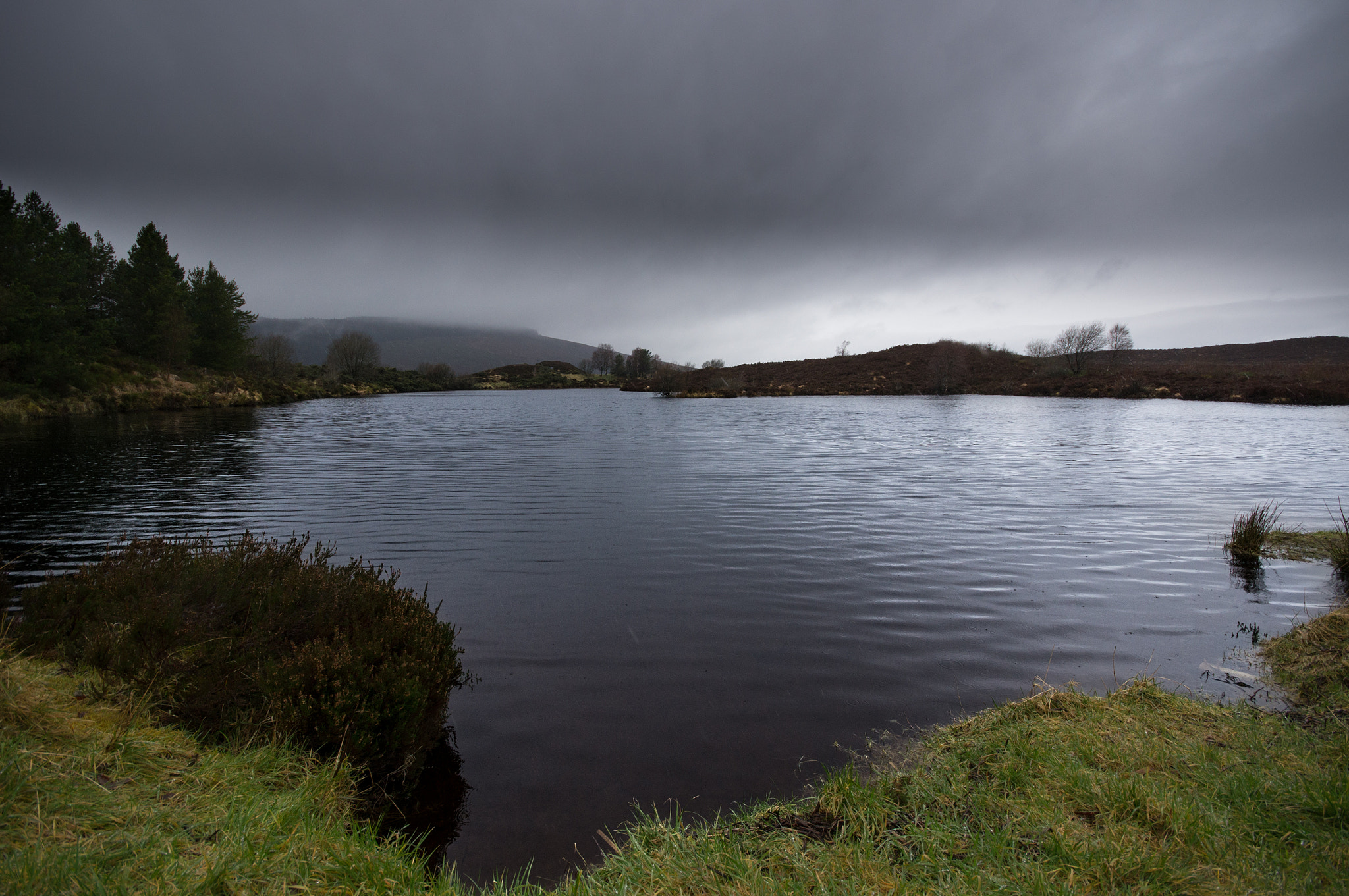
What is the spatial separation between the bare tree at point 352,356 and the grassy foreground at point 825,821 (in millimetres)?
104710

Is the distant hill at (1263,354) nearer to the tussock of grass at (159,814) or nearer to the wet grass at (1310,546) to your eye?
the wet grass at (1310,546)

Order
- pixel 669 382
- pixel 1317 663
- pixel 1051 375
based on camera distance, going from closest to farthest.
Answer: pixel 1317 663
pixel 1051 375
pixel 669 382

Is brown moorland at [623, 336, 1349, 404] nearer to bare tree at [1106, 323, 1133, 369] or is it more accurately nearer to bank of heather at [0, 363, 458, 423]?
bare tree at [1106, 323, 1133, 369]

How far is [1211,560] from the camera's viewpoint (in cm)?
852

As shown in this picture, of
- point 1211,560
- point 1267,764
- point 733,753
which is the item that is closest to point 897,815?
point 733,753

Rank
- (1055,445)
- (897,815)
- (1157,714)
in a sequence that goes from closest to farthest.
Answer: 1. (897,815)
2. (1157,714)
3. (1055,445)

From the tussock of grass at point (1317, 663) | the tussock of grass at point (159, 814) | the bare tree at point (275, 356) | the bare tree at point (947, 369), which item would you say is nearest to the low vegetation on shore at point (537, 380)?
the bare tree at point (275, 356)

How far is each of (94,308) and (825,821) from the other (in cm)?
6605

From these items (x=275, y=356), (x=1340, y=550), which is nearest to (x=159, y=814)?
(x=1340, y=550)

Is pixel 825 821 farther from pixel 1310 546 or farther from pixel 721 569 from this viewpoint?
pixel 1310 546

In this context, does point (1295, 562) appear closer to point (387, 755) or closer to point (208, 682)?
point (387, 755)

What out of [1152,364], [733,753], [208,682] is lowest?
[733,753]

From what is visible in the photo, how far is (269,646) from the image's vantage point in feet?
14.1

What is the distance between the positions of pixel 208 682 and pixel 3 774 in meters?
1.36
